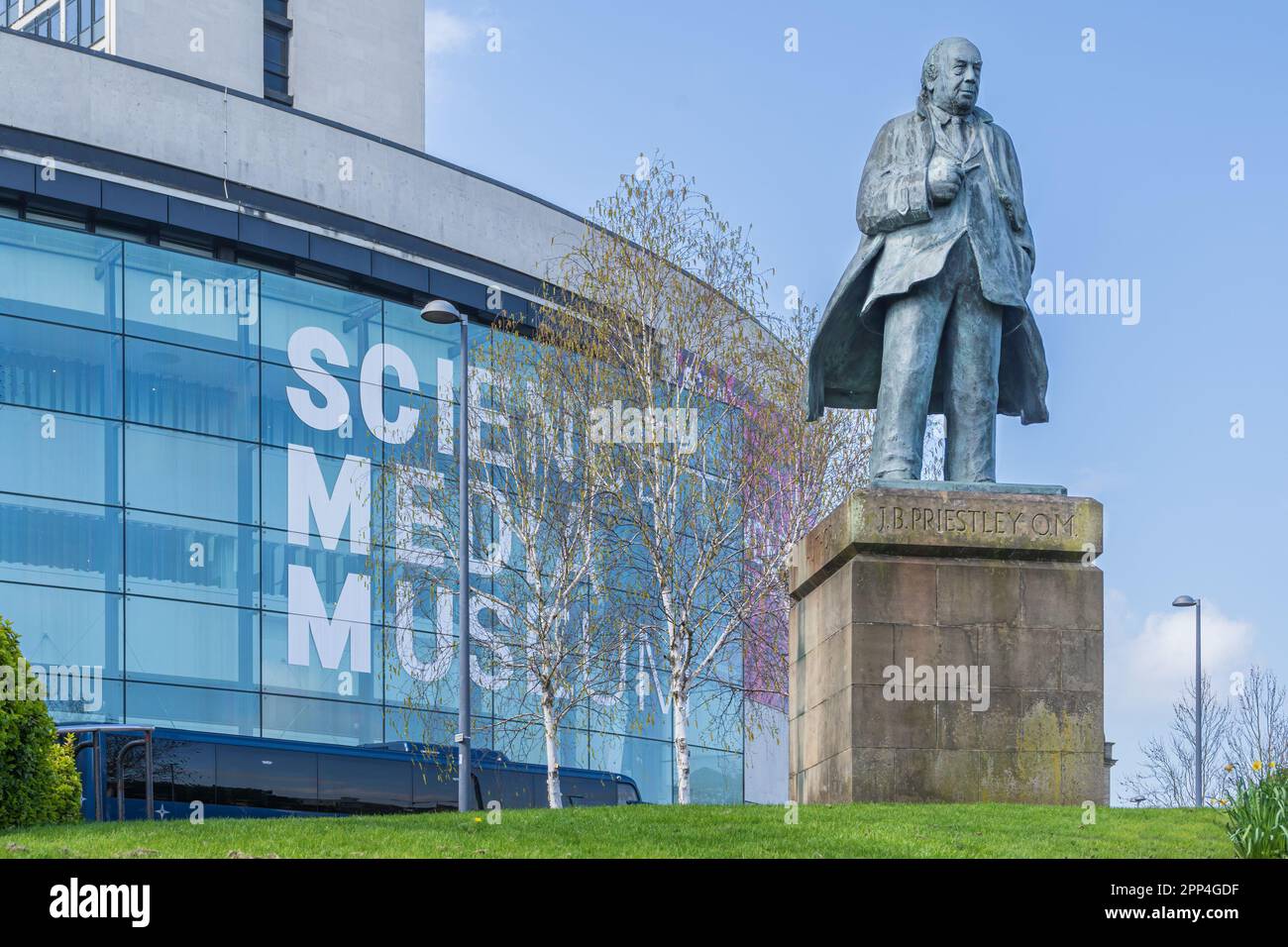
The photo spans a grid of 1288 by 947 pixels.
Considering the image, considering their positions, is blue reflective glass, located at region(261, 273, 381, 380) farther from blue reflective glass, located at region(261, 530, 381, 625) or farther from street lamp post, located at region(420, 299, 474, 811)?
street lamp post, located at region(420, 299, 474, 811)

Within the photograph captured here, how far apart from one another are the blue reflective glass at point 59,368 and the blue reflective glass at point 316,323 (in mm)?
3654

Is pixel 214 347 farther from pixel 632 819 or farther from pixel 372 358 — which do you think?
pixel 632 819

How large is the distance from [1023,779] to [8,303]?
29.4 meters

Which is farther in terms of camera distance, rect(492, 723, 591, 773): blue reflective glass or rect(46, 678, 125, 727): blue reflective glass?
rect(492, 723, 591, 773): blue reflective glass

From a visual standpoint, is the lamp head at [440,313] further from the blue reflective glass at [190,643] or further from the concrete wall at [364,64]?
the concrete wall at [364,64]

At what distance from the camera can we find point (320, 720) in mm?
40094

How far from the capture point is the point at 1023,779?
12.7m

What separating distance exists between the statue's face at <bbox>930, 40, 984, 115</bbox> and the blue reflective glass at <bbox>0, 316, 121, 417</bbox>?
88.9ft

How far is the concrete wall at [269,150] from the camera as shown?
3997cm

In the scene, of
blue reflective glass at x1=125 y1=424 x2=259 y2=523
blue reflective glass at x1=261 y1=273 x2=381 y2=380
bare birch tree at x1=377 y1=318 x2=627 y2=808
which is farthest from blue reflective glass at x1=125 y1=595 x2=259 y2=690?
blue reflective glass at x1=261 y1=273 x2=381 y2=380

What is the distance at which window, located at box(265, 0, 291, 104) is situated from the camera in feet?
202

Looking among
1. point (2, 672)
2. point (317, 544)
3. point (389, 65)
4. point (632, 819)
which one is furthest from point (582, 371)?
point (389, 65)

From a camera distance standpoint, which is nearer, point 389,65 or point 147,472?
point 147,472

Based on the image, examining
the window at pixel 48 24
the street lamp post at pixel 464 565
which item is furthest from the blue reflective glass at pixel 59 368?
the window at pixel 48 24
